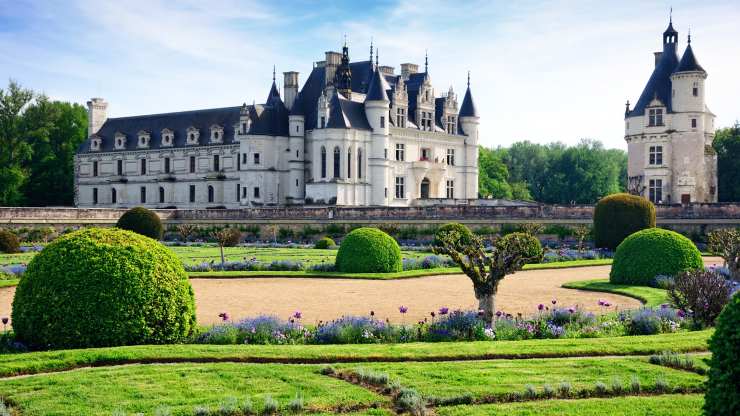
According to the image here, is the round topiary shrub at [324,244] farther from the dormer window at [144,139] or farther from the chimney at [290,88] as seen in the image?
the dormer window at [144,139]

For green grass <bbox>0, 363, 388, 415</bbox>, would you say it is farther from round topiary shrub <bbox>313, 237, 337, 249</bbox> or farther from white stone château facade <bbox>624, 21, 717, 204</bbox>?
white stone château facade <bbox>624, 21, 717, 204</bbox>

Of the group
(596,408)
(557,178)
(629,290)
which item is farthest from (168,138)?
(596,408)

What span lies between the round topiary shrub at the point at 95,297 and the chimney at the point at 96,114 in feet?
227

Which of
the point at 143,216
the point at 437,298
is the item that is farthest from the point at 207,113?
the point at 437,298

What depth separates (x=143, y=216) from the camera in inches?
1601

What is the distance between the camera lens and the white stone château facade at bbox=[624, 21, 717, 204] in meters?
49.7

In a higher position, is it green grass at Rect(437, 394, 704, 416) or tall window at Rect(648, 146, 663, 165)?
tall window at Rect(648, 146, 663, 165)

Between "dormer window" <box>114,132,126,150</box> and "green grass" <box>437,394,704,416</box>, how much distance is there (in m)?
70.9

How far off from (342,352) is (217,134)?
2332 inches

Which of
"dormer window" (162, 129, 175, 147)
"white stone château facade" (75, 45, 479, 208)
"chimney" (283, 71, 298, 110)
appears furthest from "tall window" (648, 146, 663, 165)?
"dormer window" (162, 129, 175, 147)

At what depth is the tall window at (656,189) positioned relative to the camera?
168 ft

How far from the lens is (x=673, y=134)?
50.3m

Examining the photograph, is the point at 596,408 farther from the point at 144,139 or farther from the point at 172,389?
the point at 144,139

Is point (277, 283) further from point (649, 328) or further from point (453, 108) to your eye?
point (453, 108)
